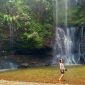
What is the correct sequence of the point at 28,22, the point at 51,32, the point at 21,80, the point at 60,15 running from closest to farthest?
1. the point at 21,80
2. the point at 28,22
3. the point at 51,32
4. the point at 60,15

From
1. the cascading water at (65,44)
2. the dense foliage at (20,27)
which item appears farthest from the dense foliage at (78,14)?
the dense foliage at (20,27)

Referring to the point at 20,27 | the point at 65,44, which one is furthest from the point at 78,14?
the point at 20,27

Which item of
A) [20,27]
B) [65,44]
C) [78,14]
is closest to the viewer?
[20,27]

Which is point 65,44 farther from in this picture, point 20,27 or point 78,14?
point 20,27

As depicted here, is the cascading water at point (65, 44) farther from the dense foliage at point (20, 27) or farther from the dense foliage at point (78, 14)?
the dense foliage at point (20, 27)

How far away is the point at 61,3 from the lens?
52781mm

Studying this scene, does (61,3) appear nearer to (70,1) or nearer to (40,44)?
(70,1)

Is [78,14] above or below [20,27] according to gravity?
above

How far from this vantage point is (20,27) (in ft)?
142

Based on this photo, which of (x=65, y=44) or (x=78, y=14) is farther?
(x=78, y=14)

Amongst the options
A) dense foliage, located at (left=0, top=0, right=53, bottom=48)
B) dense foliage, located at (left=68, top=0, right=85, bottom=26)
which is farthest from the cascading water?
dense foliage, located at (left=0, top=0, right=53, bottom=48)

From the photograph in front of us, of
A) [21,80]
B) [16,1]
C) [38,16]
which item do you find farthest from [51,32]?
[21,80]

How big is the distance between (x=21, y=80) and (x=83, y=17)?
2082 centimetres

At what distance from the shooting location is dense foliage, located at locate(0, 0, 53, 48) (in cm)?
4306
